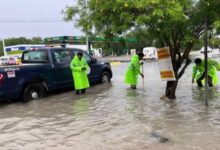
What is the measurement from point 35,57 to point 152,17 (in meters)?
6.83

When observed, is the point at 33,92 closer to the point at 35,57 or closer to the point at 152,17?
the point at 35,57

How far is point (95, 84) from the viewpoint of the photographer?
16531mm

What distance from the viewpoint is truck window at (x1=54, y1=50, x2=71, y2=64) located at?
13727 mm

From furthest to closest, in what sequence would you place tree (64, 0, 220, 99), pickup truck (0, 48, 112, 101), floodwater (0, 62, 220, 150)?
pickup truck (0, 48, 112, 101) → tree (64, 0, 220, 99) → floodwater (0, 62, 220, 150)

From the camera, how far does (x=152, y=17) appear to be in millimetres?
7891

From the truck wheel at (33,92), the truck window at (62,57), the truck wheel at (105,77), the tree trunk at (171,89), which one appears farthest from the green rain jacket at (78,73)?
the tree trunk at (171,89)

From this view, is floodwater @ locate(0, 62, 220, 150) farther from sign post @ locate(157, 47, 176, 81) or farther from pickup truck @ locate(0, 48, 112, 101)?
sign post @ locate(157, 47, 176, 81)

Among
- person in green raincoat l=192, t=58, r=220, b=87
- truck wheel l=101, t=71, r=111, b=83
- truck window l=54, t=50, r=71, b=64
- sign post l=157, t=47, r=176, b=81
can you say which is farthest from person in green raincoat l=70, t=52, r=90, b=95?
person in green raincoat l=192, t=58, r=220, b=87

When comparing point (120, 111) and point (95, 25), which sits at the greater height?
point (95, 25)

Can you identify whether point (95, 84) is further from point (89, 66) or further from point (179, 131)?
point (179, 131)

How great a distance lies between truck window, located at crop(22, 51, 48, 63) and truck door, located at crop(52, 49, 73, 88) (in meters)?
0.33

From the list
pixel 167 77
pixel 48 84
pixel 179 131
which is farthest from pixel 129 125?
pixel 48 84

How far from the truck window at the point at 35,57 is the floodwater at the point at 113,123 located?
1.49 m

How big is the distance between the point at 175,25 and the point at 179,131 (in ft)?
8.30
